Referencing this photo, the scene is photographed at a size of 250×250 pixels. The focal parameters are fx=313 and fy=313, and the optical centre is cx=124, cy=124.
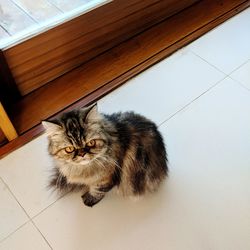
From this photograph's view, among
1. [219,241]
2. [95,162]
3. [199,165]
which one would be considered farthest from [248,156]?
[95,162]

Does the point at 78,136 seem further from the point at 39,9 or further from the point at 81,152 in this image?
the point at 39,9

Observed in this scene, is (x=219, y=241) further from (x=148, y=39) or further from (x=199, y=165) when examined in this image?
(x=148, y=39)

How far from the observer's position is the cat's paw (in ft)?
3.73

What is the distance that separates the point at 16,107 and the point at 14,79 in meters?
0.13

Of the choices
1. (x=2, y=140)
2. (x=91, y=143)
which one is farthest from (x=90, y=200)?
(x=2, y=140)

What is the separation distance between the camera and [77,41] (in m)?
1.46

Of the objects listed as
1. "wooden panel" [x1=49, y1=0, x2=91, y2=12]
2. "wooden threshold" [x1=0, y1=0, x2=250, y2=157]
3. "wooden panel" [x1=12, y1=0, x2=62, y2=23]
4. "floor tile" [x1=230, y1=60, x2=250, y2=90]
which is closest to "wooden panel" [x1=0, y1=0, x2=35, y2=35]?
"wooden panel" [x1=12, y1=0, x2=62, y2=23]

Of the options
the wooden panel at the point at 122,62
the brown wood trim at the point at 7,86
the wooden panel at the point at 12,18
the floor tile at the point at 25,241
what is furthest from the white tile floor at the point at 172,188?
the wooden panel at the point at 12,18

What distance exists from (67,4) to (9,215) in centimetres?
95

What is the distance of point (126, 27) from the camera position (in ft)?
5.33

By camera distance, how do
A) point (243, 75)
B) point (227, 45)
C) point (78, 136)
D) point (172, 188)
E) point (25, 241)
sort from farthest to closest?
point (227, 45) < point (243, 75) < point (172, 188) < point (25, 241) < point (78, 136)

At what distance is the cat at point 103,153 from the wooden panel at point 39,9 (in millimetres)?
656

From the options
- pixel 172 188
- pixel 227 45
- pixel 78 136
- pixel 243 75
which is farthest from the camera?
pixel 227 45

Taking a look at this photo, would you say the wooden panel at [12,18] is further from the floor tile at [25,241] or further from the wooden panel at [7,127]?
the floor tile at [25,241]
